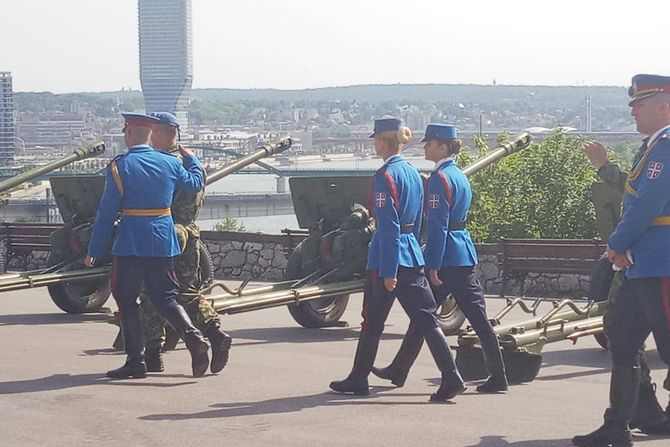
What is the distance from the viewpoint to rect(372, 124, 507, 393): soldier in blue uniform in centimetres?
912

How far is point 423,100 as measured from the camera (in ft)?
433

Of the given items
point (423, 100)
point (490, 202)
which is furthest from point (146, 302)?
point (423, 100)

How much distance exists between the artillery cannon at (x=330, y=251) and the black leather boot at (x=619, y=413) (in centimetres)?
519

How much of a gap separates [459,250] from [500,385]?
94 centimetres

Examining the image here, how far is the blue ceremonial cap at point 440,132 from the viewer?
32.1 feet

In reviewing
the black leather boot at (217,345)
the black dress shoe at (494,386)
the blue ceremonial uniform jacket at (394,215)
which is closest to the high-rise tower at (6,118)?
the black leather boot at (217,345)

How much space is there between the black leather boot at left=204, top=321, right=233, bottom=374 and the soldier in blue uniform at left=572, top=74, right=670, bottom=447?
3.17 meters

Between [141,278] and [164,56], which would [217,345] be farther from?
[164,56]

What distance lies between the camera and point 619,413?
730cm

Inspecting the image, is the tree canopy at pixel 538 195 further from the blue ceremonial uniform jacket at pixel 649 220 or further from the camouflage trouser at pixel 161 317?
the blue ceremonial uniform jacket at pixel 649 220

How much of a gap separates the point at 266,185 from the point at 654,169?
73.6 m

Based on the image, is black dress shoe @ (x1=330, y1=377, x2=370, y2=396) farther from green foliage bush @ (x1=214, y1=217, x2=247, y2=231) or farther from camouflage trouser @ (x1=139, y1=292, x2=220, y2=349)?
green foliage bush @ (x1=214, y1=217, x2=247, y2=231)

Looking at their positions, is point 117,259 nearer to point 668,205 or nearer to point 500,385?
point 500,385

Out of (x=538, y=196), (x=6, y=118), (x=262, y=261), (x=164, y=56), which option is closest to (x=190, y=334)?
(x=262, y=261)
